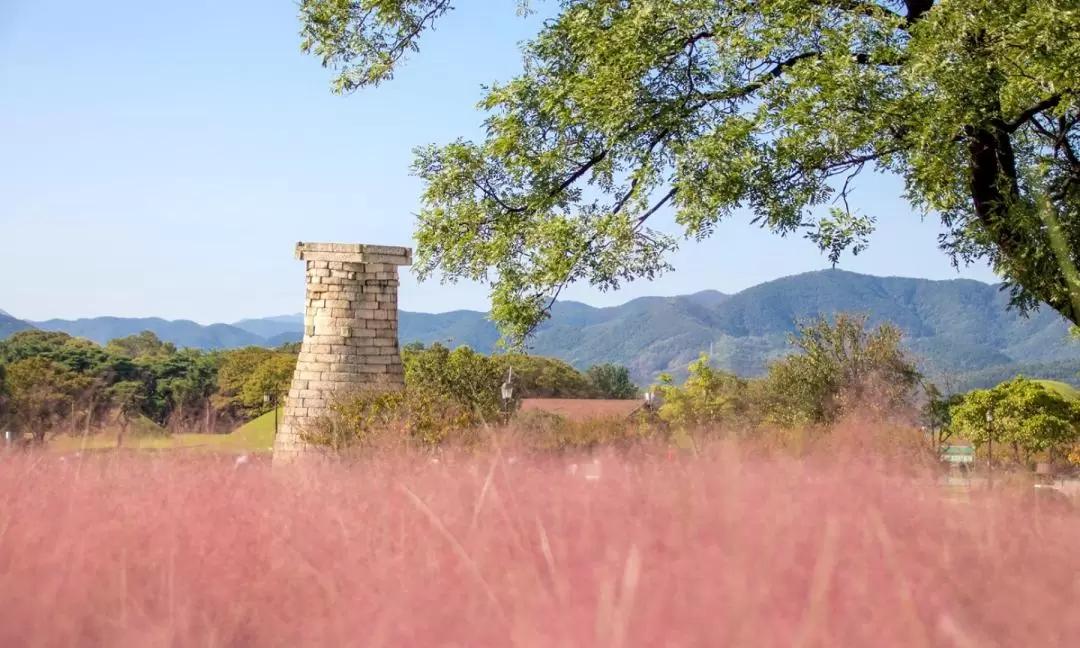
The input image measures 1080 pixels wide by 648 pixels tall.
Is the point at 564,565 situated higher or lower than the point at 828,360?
lower

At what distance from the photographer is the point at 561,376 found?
254 ft

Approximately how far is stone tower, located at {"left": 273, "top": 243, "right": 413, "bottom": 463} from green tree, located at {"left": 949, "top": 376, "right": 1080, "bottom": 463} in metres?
24.1

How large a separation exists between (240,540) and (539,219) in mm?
11837

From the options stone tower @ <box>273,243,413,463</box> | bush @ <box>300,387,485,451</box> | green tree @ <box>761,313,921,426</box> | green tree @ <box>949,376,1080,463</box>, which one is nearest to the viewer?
bush @ <box>300,387,485,451</box>

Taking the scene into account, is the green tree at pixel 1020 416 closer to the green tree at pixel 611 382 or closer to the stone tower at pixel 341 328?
the stone tower at pixel 341 328

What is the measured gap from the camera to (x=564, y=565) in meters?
1.65

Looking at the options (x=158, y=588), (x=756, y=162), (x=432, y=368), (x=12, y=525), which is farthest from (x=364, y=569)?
(x=432, y=368)

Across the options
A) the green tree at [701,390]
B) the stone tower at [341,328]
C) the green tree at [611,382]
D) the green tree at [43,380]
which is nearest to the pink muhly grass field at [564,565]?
the stone tower at [341,328]

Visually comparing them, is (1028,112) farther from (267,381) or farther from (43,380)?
(267,381)

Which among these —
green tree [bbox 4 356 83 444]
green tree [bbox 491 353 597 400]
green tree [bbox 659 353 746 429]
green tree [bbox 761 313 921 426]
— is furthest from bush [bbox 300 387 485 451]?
green tree [bbox 491 353 597 400]

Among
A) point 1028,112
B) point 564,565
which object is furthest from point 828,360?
point 564,565

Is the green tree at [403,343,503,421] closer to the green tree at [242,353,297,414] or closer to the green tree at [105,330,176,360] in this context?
the green tree at [242,353,297,414]

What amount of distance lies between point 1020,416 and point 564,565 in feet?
138

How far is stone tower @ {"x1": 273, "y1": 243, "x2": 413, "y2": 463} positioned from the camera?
22.2m
